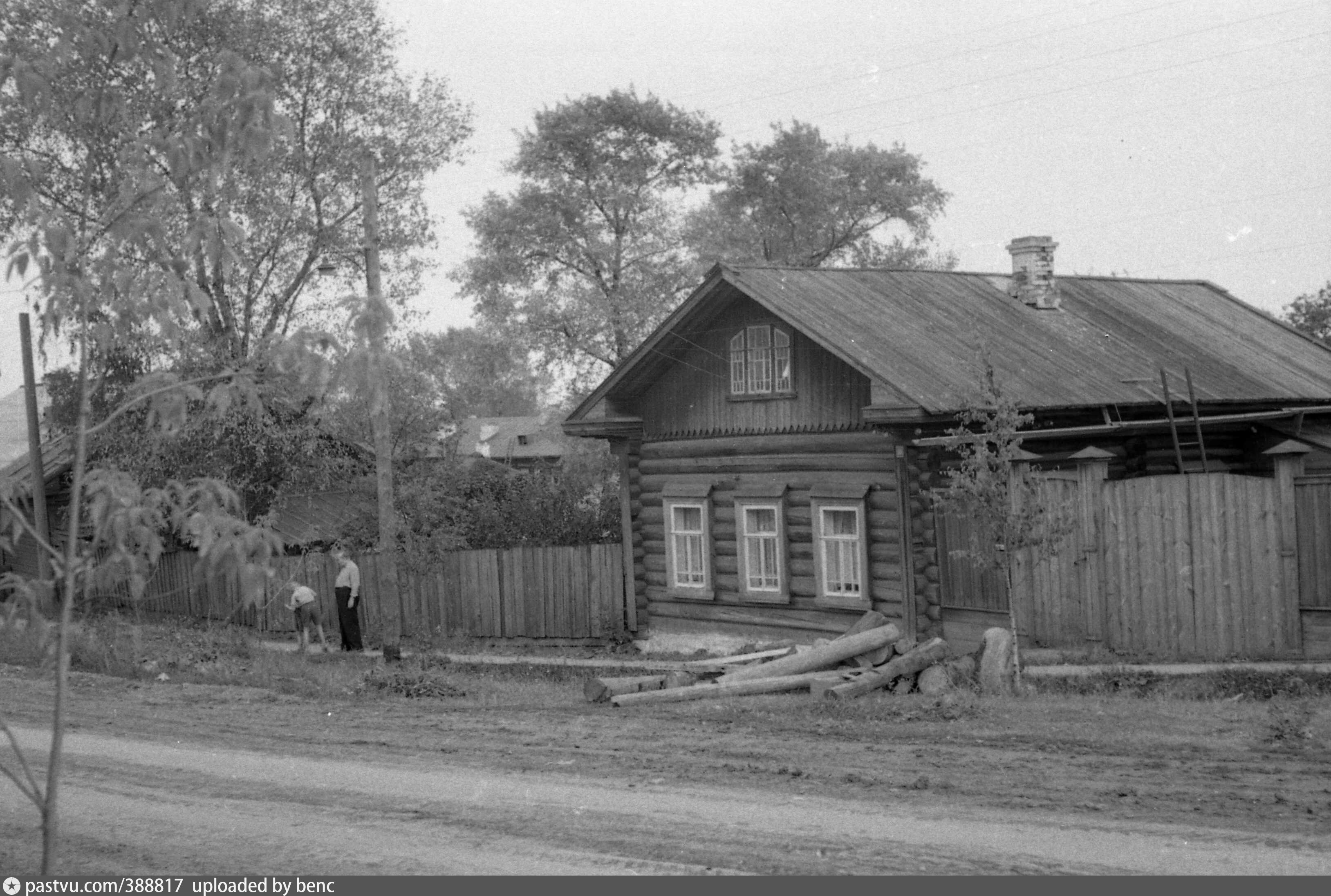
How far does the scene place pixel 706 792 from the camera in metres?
10.4

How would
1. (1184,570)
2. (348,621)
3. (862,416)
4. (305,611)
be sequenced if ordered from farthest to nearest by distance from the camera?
(305,611) → (348,621) → (862,416) → (1184,570)

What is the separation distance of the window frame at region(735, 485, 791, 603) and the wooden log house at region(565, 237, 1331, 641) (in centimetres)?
4

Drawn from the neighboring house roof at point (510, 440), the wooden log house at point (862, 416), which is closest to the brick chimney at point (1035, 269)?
the wooden log house at point (862, 416)

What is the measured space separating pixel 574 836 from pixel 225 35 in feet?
84.5

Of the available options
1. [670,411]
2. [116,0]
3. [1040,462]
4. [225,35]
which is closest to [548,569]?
[670,411]

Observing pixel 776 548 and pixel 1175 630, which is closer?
pixel 1175 630

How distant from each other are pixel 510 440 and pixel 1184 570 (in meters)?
59.7

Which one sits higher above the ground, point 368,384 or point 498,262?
point 498,262

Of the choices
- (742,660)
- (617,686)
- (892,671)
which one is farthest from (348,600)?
(892,671)

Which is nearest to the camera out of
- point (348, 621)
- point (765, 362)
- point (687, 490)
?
Answer: point (765, 362)

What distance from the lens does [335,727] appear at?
575 inches

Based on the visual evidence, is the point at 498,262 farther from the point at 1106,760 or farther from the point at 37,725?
the point at 1106,760

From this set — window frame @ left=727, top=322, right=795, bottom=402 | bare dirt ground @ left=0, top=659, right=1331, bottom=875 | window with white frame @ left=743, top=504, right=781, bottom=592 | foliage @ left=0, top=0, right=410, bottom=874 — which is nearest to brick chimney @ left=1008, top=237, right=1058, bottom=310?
window frame @ left=727, top=322, right=795, bottom=402

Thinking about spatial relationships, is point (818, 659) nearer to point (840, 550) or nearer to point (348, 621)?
point (840, 550)
